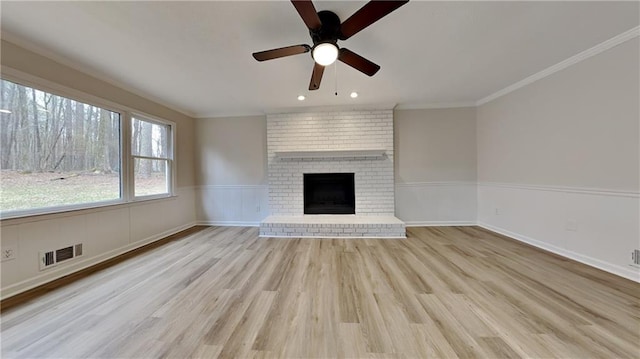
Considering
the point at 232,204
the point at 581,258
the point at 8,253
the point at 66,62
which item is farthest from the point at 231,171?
the point at 581,258

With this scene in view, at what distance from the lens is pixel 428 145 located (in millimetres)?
4586

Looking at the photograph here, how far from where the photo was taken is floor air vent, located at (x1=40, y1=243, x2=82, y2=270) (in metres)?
2.34

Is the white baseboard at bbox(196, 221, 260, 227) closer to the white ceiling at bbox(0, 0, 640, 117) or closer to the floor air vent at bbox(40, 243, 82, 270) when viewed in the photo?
the floor air vent at bbox(40, 243, 82, 270)

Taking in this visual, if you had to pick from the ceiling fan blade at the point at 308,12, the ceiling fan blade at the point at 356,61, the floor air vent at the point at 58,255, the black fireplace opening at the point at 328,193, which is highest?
the ceiling fan blade at the point at 308,12

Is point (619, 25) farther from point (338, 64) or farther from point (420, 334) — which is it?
point (420, 334)

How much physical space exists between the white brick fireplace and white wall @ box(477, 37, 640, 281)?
1.86 metres

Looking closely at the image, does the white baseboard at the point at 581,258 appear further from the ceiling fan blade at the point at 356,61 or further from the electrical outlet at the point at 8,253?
the electrical outlet at the point at 8,253

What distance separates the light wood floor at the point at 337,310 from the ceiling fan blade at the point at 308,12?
213 cm

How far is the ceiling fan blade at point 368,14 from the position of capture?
4.73 feet

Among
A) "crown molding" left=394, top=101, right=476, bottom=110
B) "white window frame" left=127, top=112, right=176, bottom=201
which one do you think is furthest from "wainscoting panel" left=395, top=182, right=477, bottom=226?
"white window frame" left=127, top=112, right=176, bottom=201

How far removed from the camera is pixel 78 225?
2672mm

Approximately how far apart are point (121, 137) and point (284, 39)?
2.75 meters

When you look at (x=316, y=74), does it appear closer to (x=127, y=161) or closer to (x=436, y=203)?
(x=127, y=161)

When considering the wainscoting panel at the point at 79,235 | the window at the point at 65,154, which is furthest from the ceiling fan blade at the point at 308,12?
the wainscoting panel at the point at 79,235
